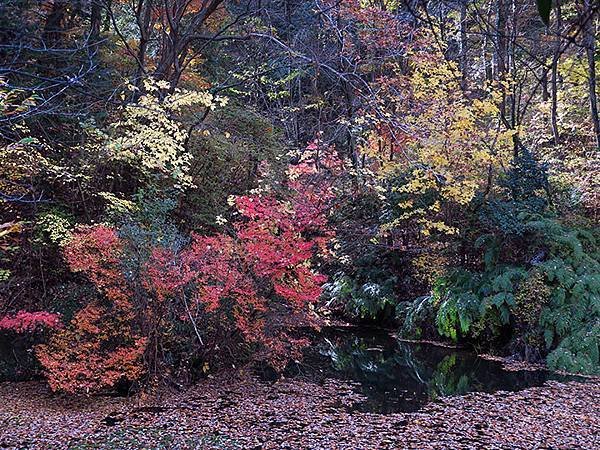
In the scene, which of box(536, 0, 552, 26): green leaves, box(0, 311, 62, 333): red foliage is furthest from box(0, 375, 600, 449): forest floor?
box(536, 0, 552, 26): green leaves

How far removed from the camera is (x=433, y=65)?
9805 millimetres

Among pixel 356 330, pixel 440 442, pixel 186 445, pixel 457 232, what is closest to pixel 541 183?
pixel 457 232

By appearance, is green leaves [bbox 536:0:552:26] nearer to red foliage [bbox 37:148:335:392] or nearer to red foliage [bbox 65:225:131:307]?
red foliage [bbox 37:148:335:392]

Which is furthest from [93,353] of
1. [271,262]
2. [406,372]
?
[406,372]

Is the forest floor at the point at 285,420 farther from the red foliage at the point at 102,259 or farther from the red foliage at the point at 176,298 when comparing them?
the red foliage at the point at 102,259

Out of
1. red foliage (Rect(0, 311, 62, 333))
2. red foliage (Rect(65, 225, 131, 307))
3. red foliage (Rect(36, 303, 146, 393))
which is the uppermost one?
red foliage (Rect(65, 225, 131, 307))

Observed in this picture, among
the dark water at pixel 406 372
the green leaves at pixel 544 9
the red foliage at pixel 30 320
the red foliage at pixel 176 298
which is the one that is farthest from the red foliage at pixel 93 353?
the green leaves at pixel 544 9

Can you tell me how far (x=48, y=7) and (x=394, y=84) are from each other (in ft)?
21.0

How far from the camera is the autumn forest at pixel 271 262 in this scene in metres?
5.39

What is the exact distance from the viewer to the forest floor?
472 centimetres

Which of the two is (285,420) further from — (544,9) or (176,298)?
(544,9)

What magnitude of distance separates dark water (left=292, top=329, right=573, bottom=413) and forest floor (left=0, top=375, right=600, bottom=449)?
1.06 feet

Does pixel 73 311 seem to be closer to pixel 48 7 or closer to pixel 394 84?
pixel 48 7

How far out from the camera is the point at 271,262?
257 inches
